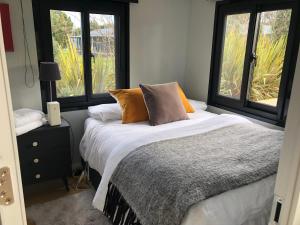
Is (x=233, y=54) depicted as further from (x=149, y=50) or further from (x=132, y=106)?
(x=132, y=106)

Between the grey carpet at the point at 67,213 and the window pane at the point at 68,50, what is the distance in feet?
3.67

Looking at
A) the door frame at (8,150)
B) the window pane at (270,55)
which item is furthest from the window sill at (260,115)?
the door frame at (8,150)

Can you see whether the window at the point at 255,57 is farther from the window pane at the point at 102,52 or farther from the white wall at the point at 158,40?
the window pane at the point at 102,52

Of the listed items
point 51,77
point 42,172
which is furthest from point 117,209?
point 51,77

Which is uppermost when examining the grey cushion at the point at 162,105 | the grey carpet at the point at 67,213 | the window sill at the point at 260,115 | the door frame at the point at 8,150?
the door frame at the point at 8,150

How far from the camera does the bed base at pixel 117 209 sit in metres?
1.68

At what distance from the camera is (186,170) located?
1.47 metres

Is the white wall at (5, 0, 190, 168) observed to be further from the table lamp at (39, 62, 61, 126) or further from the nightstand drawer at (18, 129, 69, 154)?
the nightstand drawer at (18, 129, 69, 154)

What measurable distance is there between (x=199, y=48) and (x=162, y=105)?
1201mm

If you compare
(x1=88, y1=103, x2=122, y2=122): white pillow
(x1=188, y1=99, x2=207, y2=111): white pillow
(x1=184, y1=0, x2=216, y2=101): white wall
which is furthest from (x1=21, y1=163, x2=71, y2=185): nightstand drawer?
(x1=184, y1=0, x2=216, y2=101): white wall

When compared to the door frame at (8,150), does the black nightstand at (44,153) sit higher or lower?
lower

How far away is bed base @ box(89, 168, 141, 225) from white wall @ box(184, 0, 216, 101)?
75.5 inches

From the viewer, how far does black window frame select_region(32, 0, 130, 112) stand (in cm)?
240

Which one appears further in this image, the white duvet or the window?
the window
